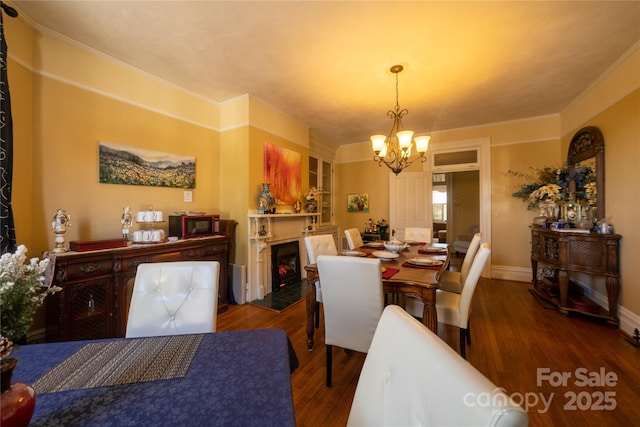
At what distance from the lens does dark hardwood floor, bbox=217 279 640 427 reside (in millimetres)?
1549

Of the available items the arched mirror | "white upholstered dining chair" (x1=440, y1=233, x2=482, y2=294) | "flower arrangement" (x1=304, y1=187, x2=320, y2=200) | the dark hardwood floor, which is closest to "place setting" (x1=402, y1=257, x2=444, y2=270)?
"white upholstered dining chair" (x1=440, y1=233, x2=482, y2=294)

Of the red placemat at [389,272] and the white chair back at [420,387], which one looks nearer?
the white chair back at [420,387]

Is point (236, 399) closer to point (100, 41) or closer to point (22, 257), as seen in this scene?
point (22, 257)

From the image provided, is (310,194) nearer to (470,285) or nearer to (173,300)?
(470,285)

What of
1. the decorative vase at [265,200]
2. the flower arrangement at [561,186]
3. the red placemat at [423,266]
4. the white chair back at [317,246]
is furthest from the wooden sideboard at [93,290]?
A: the flower arrangement at [561,186]

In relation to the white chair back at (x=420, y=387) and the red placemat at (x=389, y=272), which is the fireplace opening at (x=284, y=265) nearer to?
the red placemat at (x=389, y=272)

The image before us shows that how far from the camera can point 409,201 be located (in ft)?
16.1

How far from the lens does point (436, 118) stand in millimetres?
4102

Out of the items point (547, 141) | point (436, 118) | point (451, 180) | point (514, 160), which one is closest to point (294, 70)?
point (436, 118)

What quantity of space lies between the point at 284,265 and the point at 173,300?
2.62 m

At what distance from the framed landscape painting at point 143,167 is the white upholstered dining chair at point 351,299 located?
230 cm

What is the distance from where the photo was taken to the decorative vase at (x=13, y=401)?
0.53m

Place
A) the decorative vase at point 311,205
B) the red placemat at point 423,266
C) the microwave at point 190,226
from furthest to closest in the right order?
the decorative vase at point 311,205 → the microwave at point 190,226 → the red placemat at point 423,266

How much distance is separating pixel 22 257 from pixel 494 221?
521 cm
